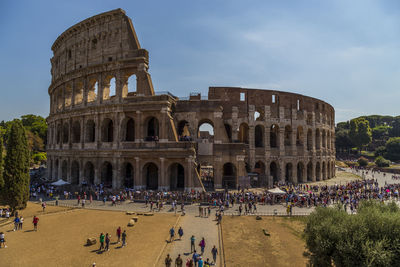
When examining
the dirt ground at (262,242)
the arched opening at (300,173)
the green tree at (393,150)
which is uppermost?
→ the green tree at (393,150)

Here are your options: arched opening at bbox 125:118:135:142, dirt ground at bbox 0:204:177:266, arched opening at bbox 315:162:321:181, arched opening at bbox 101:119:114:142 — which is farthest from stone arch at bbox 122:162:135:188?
arched opening at bbox 315:162:321:181

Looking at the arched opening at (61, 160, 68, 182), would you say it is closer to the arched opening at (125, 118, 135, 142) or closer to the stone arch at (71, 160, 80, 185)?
the stone arch at (71, 160, 80, 185)

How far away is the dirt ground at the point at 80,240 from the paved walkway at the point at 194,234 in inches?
31.1

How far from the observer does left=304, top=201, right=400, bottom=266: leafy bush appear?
28.3ft

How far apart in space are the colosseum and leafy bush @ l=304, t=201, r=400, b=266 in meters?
16.8

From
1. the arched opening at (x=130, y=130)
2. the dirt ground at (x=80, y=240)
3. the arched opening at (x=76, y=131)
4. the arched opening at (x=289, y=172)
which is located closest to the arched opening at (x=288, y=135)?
the arched opening at (x=289, y=172)

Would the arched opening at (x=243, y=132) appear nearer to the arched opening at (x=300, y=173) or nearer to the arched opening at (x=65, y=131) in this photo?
the arched opening at (x=300, y=173)

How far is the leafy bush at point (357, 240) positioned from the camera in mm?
8633

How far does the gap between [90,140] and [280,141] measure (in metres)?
28.6

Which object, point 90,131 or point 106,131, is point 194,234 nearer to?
point 106,131

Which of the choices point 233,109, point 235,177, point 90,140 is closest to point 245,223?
point 235,177

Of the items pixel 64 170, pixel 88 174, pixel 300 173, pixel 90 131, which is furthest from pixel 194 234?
pixel 300 173

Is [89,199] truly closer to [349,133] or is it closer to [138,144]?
[138,144]

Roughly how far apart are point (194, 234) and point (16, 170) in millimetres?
17679
